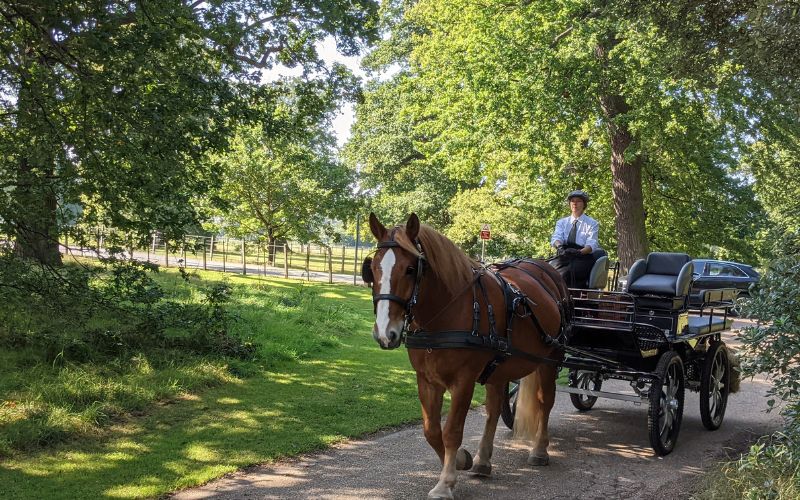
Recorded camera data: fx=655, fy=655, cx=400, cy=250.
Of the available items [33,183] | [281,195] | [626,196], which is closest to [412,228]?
[33,183]

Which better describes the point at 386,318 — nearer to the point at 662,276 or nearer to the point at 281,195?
the point at 662,276

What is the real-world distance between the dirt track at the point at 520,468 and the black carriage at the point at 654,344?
1.10 feet

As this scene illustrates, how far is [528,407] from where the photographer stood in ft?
21.7

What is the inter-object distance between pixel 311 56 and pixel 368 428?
6625mm

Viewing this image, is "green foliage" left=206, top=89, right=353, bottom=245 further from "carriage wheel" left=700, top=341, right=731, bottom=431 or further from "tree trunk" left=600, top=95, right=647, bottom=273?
"carriage wheel" left=700, top=341, right=731, bottom=431

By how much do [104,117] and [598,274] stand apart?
5.89 m

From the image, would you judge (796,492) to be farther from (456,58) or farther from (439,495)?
(456,58)

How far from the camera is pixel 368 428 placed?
289 inches

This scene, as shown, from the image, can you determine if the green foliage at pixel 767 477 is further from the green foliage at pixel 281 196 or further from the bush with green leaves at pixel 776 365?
the green foliage at pixel 281 196

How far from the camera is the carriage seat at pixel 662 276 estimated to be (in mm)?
7285

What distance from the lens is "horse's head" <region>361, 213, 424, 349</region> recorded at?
14.6ft

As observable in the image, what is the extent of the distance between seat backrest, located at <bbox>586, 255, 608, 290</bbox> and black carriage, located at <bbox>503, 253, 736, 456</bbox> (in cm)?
1

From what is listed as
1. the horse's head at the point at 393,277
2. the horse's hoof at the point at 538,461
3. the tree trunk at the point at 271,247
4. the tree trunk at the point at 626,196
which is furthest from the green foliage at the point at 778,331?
the tree trunk at the point at 271,247

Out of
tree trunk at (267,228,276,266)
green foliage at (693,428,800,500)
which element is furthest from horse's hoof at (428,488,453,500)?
tree trunk at (267,228,276,266)
